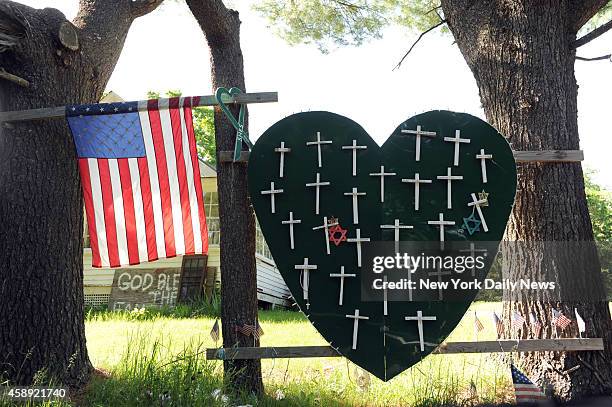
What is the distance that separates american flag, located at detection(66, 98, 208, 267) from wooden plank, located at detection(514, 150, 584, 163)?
247 centimetres

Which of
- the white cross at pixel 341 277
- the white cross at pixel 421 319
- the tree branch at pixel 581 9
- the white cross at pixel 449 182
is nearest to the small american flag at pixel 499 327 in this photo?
the white cross at pixel 421 319

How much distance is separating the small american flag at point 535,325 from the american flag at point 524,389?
559mm

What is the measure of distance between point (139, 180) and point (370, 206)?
1890 millimetres

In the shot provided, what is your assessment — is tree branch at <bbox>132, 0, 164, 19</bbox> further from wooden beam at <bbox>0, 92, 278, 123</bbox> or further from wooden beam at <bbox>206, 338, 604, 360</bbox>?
wooden beam at <bbox>206, 338, 604, 360</bbox>

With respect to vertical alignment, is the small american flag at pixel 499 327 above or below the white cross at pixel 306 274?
below

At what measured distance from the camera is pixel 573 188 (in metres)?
4.39

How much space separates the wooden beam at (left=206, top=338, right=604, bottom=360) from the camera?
3881 millimetres

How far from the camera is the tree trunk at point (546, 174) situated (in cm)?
427

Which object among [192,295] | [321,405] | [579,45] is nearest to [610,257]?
[192,295]

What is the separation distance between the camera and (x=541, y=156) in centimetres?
420

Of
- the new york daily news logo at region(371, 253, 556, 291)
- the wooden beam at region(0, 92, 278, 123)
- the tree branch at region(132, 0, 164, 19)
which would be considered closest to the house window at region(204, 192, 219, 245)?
the tree branch at region(132, 0, 164, 19)

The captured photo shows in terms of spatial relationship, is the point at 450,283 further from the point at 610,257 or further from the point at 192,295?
the point at 610,257

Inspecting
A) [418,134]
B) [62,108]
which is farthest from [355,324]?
[62,108]

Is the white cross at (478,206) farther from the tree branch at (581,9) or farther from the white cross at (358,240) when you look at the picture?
the tree branch at (581,9)
